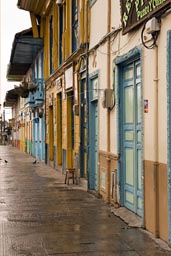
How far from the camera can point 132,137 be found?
9000 millimetres

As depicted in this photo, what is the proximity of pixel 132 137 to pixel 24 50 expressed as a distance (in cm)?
1800

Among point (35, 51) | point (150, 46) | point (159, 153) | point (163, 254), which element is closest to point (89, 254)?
point (163, 254)

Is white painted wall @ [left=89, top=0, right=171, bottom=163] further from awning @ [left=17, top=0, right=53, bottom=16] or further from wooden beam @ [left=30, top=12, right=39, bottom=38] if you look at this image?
wooden beam @ [left=30, top=12, right=39, bottom=38]

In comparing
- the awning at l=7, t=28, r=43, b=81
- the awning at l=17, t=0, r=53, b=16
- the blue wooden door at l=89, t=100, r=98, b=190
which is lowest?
the blue wooden door at l=89, t=100, r=98, b=190

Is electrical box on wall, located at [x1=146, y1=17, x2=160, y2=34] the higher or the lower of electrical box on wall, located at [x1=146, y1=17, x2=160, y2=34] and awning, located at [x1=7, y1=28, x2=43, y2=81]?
the lower

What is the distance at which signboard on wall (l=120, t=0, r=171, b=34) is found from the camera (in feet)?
22.5

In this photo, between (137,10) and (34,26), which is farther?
(34,26)

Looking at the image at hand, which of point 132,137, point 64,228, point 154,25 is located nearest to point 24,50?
point 132,137

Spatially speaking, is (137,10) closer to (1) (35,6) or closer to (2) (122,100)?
(2) (122,100)

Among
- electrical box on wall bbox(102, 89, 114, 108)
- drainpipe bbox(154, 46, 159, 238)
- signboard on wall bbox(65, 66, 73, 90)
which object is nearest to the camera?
drainpipe bbox(154, 46, 159, 238)

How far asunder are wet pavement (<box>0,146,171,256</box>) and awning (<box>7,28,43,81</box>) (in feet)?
40.4

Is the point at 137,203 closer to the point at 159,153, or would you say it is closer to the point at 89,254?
the point at 159,153

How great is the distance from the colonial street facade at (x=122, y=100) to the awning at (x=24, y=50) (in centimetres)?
544

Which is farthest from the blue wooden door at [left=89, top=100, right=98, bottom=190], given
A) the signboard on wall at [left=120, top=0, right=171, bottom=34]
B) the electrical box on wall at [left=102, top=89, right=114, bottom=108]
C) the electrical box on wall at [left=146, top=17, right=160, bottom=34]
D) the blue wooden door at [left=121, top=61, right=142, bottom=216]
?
the electrical box on wall at [left=146, top=17, right=160, bottom=34]
